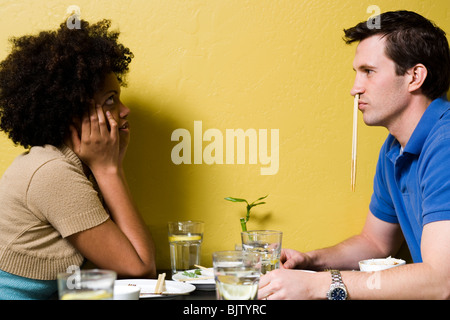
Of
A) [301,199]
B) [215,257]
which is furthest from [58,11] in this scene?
[215,257]

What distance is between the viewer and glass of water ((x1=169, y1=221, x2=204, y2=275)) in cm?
155

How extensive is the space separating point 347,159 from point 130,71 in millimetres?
734

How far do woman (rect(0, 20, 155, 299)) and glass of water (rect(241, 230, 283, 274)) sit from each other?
0.95ft

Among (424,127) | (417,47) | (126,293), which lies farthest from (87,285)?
(417,47)

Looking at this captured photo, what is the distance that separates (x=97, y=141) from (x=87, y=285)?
0.71 metres

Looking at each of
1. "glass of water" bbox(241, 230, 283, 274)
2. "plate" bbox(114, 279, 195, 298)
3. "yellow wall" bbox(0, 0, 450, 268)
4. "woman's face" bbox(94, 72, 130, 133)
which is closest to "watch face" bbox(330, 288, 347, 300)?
"glass of water" bbox(241, 230, 283, 274)

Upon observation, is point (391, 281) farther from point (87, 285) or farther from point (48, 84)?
point (48, 84)

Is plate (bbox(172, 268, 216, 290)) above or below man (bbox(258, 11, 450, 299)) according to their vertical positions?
below

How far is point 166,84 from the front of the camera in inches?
67.1

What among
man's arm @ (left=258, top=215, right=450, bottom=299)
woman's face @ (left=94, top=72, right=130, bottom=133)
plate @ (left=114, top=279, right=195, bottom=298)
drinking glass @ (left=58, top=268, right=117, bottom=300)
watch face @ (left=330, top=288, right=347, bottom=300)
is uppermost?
woman's face @ (left=94, top=72, right=130, bottom=133)

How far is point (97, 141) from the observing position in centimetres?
143

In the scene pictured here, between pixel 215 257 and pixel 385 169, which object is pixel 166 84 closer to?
pixel 385 169

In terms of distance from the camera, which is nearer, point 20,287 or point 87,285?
point 87,285

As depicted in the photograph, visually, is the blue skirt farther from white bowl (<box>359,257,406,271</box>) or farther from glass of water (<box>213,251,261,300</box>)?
white bowl (<box>359,257,406,271</box>)
